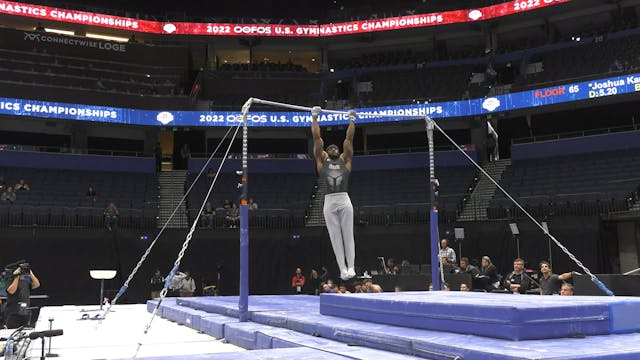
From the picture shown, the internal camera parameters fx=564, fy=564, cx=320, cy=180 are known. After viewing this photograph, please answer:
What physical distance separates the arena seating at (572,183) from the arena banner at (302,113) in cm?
301

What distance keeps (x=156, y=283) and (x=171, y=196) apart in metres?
6.51

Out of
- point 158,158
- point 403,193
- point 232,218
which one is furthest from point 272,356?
point 158,158

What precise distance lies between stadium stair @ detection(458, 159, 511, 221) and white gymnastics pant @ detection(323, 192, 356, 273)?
16.9m

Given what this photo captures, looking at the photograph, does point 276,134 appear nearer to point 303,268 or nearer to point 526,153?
point 303,268

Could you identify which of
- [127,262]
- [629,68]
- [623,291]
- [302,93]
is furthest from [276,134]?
[623,291]

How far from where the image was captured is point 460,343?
5.55 m

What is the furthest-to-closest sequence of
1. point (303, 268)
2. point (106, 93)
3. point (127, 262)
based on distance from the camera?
1. point (106, 93)
2. point (303, 268)
3. point (127, 262)

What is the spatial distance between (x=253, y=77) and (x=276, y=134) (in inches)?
150

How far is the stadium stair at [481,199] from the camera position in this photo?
86.8 feet

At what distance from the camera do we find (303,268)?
26.1 meters

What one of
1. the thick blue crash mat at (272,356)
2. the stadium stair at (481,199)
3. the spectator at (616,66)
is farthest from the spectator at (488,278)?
the spectator at (616,66)

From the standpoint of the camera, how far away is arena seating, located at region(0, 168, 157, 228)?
23.9 meters

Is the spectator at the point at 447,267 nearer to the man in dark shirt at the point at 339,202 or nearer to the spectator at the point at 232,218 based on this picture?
the man in dark shirt at the point at 339,202

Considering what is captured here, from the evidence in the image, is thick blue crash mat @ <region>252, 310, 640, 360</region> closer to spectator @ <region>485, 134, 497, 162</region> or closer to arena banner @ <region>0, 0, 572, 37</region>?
spectator @ <region>485, 134, 497, 162</region>
